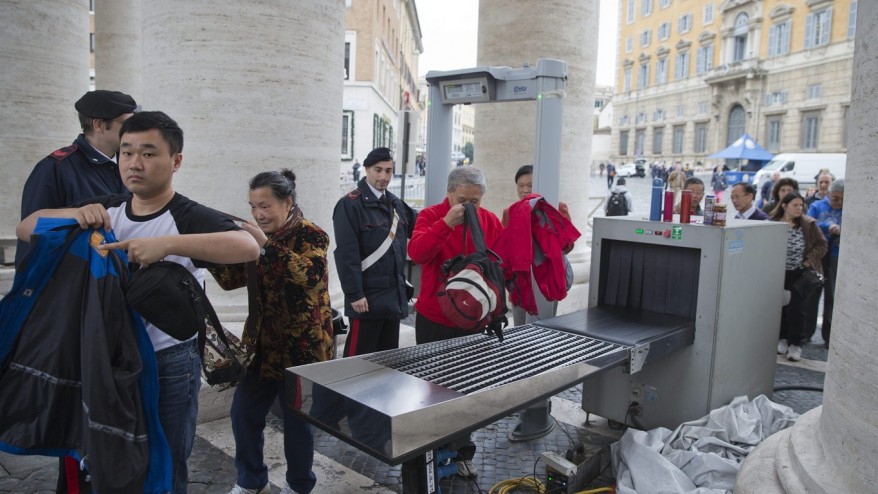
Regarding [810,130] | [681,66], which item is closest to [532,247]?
[810,130]

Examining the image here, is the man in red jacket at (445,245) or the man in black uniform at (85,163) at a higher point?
the man in black uniform at (85,163)

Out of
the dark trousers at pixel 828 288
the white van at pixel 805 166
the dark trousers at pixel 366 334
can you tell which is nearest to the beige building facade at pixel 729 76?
the white van at pixel 805 166

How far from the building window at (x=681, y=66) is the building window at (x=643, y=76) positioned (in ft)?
14.3

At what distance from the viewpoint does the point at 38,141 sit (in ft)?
25.6

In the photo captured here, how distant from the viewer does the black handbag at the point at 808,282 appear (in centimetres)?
652

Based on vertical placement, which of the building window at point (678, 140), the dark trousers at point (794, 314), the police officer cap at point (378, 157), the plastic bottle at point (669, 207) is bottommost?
the dark trousers at point (794, 314)

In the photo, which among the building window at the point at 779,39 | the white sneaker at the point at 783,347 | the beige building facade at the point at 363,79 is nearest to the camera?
the white sneaker at the point at 783,347

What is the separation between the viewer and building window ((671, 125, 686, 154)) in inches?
2398

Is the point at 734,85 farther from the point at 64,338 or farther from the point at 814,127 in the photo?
the point at 64,338

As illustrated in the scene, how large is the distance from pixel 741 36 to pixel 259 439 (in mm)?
61133

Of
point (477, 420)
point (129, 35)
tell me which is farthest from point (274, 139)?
point (129, 35)

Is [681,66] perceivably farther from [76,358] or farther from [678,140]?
[76,358]

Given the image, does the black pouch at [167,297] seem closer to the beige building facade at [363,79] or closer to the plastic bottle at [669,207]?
the plastic bottle at [669,207]

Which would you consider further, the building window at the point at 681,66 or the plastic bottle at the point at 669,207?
the building window at the point at 681,66
